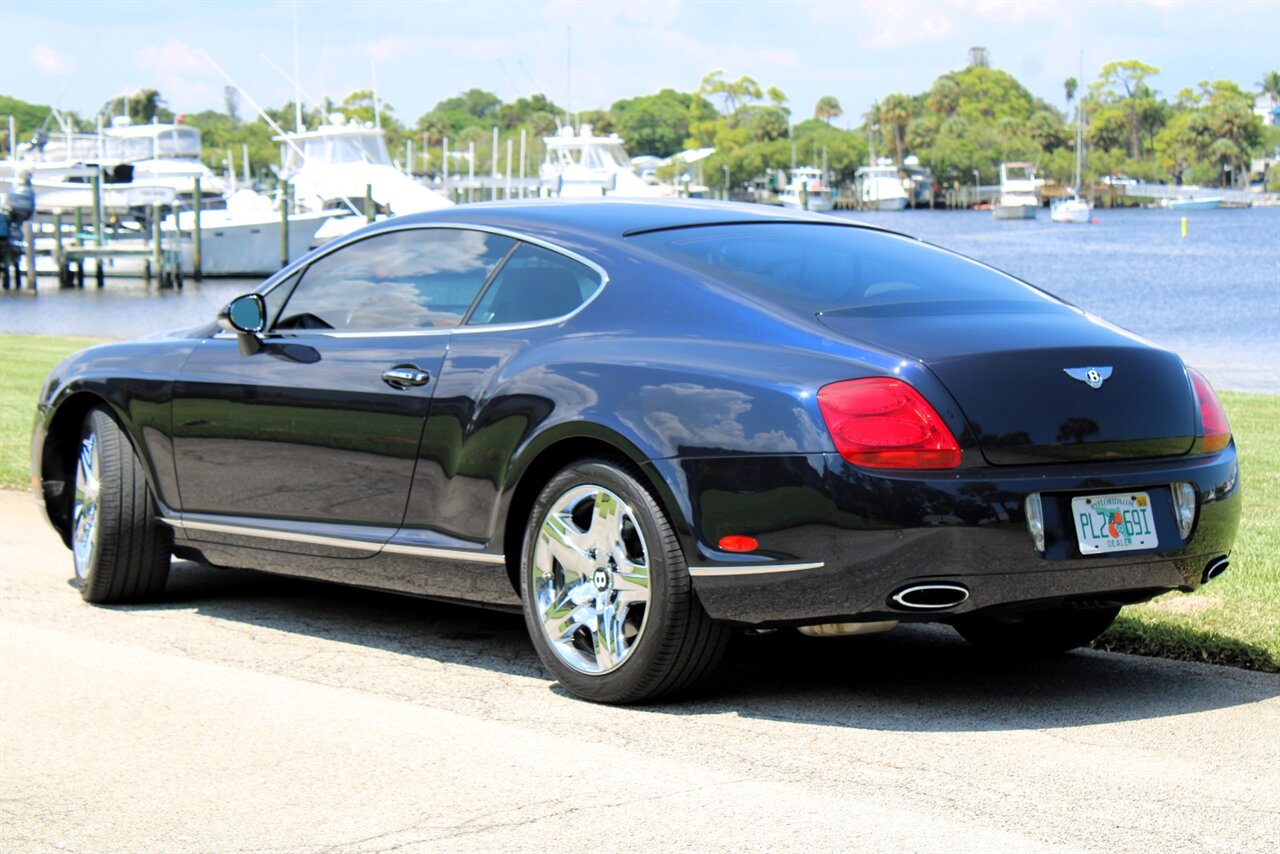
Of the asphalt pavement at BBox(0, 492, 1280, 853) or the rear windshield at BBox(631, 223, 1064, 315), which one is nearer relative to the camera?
the asphalt pavement at BBox(0, 492, 1280, 853)

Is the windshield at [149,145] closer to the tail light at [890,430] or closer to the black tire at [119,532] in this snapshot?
the black tire at [119,532]

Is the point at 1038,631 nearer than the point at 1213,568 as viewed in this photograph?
No

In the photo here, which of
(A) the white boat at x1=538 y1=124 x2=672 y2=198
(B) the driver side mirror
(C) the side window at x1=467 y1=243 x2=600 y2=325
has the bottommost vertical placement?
(B) the driver side mirror

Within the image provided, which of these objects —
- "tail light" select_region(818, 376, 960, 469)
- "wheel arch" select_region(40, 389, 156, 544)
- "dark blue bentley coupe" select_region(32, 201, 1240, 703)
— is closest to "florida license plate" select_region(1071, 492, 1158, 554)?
"dark blue bentley coupe" select_region(32, 201, 1240, 703)

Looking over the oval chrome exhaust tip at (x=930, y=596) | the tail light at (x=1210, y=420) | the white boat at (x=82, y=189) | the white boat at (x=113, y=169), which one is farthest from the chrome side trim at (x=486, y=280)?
the white boat at (x=82, y=189)

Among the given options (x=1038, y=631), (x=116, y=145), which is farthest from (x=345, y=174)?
(x=1038, y=631)

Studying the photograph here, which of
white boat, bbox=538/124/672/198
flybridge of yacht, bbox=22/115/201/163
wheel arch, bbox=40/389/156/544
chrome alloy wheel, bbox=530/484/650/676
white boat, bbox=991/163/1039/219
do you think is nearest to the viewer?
chrome alloy wheel, bbox=530/484/650/676

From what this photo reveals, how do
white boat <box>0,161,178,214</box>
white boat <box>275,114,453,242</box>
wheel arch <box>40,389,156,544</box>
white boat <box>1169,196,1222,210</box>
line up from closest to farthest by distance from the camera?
wheel arch <box>40,389,156,544</box> < white boat <box>275,114,453,242</box> < white boat <box>0,161,178,214</box> < white boat <box>1169,196,1222,210</box>

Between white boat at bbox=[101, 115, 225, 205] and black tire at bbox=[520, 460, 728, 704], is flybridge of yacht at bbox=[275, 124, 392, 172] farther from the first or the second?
black tire at bbox=[520, 460, 728, 704]

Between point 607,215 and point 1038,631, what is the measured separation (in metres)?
1.99

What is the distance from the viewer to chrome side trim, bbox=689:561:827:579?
500cm

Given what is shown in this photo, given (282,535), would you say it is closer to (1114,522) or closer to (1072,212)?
(1114,522)

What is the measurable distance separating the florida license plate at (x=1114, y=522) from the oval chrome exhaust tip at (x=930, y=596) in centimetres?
38

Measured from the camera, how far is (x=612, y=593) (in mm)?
5383
